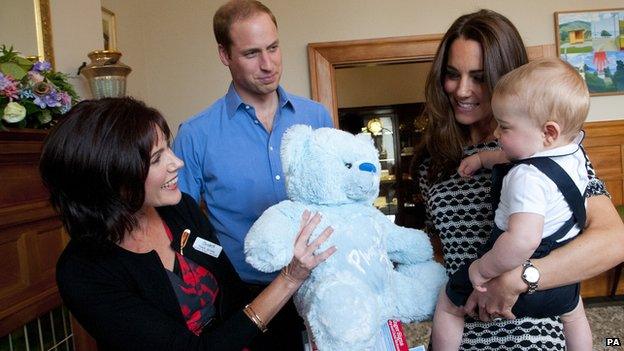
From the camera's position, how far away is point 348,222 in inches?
42.3

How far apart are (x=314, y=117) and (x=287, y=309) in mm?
679

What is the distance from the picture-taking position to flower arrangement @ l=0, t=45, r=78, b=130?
1.98 meters

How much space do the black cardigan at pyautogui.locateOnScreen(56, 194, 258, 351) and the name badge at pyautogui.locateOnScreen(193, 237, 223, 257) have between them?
0.46 ft

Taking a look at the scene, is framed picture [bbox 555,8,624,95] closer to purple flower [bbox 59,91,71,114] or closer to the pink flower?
purple flower [bbox 59,91,71,114]

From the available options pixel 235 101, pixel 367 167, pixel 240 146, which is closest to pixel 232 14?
pixel 235 101

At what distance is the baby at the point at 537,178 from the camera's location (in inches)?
37.8

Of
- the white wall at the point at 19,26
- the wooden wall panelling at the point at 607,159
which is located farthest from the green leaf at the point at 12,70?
the wooden wall panelling at the point at 607,159

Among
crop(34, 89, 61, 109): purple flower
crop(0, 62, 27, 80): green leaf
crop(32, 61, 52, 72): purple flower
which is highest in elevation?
crop(32, 61, 52, 72): purple flower

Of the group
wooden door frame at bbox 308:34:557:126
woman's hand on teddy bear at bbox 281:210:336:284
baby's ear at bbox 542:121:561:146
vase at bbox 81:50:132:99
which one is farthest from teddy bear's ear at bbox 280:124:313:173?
wooden door frame at bbox 308:34:557:126

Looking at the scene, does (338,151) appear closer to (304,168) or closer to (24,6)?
(304,168)

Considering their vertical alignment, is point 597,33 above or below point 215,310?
above

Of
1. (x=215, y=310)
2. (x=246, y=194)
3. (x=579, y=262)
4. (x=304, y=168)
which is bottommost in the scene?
(x=215, y=310)

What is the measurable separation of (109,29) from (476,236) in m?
3.13

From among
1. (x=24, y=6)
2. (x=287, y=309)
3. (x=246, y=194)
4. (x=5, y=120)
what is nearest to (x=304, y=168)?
(x=246, y=194)
